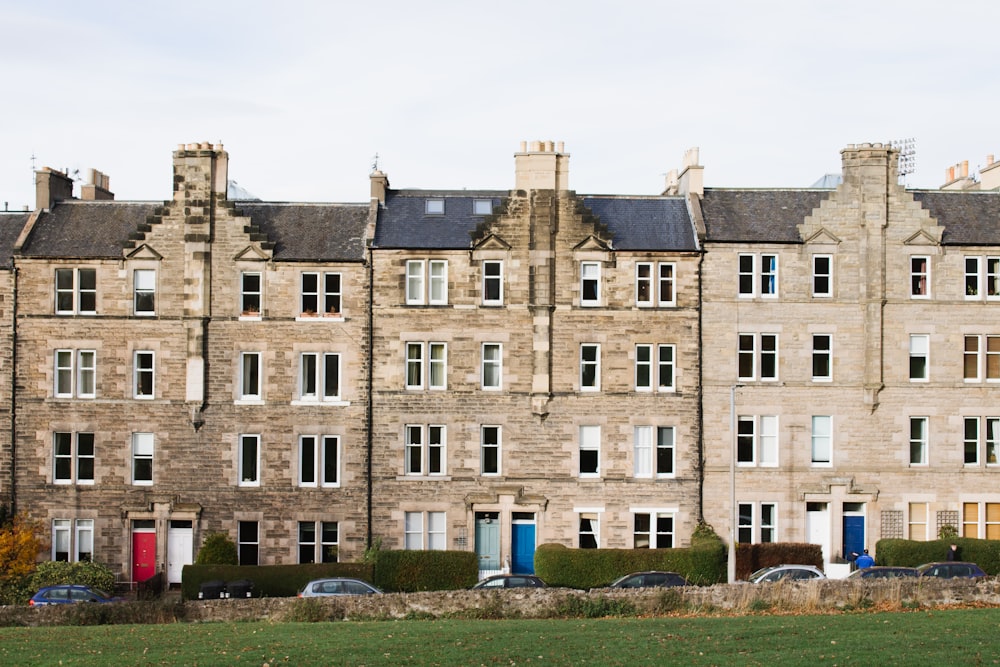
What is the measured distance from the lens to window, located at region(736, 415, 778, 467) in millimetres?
45812

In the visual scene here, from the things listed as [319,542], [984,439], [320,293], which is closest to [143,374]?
[320,293]

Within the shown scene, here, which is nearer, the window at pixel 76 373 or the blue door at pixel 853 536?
the window at pixel 76 373

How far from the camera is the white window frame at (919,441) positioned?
45969 mm

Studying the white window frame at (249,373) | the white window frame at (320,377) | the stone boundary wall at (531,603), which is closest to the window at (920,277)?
the stone boundary wall at (531,603)

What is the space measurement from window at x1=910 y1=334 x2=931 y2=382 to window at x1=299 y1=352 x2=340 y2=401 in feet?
70.0

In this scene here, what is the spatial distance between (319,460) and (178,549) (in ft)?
19.8

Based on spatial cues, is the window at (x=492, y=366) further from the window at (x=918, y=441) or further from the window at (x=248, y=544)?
the window at (x=918, y=441)

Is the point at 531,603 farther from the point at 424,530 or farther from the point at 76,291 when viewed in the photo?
the point at 76,291

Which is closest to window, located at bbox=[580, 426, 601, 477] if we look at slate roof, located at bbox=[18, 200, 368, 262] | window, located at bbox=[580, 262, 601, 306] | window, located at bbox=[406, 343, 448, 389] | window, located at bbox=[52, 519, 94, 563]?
window, located at bbox=[580, 262, 601, 306]

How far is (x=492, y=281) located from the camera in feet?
151

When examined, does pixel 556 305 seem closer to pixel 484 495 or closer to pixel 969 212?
pixel 484 495

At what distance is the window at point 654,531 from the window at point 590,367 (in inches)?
197

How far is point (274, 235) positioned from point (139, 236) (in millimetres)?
4907

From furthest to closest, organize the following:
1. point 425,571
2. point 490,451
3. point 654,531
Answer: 1. point 490,451
2. point 654,531
3. point 425,571
